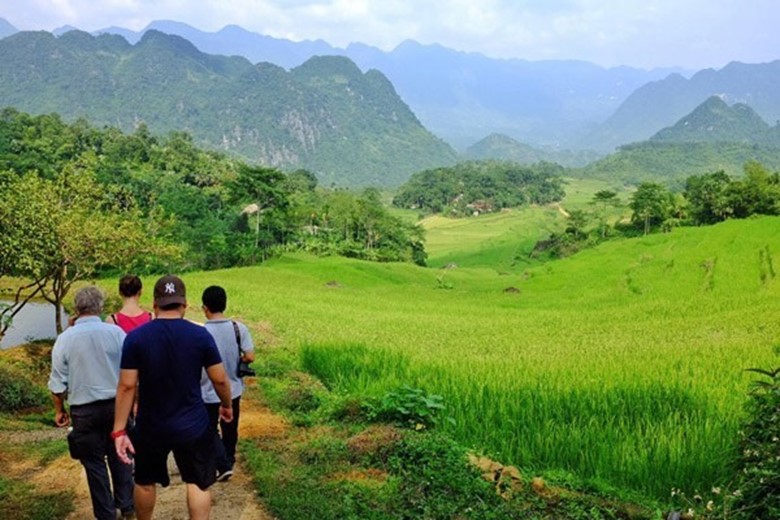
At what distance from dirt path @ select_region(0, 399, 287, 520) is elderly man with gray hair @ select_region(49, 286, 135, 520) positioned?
679 mm

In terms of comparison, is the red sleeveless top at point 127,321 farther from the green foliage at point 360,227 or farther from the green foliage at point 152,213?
the green foliage at point 360,227

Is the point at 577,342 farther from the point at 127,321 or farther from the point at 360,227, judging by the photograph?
the point at 360,227

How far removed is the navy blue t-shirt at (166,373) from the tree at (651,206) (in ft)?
222

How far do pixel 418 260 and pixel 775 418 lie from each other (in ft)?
212

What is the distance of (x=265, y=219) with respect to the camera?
187 feet

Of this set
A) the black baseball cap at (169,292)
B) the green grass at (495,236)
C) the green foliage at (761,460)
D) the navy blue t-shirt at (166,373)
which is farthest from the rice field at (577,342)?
the green grass at (495,236)

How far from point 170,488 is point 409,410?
2.81m

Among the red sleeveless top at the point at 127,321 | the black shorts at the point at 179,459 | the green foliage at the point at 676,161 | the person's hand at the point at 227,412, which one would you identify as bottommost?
the black shorts at the point at 179,459

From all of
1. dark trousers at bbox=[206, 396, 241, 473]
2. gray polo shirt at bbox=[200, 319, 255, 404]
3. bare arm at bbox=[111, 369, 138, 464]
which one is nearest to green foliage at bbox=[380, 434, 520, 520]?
dark trousers at bbox=[206, 396, 241, 473]

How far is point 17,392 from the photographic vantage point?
10.4 metres

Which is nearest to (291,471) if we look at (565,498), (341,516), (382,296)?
(341,516)

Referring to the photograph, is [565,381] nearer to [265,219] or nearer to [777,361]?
[777,361]

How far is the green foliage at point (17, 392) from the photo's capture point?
10.2 meters

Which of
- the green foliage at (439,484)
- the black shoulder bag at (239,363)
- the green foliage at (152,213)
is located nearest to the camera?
the green foliage at (439,484)
